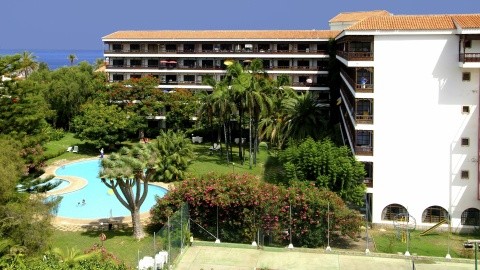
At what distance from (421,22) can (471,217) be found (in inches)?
400

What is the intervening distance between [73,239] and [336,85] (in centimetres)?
2854

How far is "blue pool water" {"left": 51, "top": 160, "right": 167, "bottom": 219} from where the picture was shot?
1193 inches

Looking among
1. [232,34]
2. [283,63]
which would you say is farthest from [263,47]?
[232,34]

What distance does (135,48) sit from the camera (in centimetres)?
5662

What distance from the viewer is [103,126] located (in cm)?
4409

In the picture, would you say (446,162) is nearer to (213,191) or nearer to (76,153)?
(213,191)

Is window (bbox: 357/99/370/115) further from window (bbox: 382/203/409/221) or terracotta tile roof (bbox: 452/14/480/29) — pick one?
terracotta tile roof (bbox: 452/14/480/29)

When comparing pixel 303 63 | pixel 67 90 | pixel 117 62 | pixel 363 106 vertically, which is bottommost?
pixel 363 106

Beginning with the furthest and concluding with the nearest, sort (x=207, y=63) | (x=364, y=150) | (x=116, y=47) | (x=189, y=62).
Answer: (x=116, y=47) < (x=189, y=62) < (x=207, y=63) < (x=364, y=150)

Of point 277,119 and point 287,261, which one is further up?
point 277,119

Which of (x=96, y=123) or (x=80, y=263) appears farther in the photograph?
(x=96, y=123)

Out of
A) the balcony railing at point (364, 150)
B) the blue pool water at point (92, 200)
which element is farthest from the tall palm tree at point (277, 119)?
the balcony railing at point (364, 150)

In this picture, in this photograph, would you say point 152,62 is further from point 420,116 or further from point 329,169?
point 420,116

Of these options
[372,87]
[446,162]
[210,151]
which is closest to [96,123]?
[210,151]
